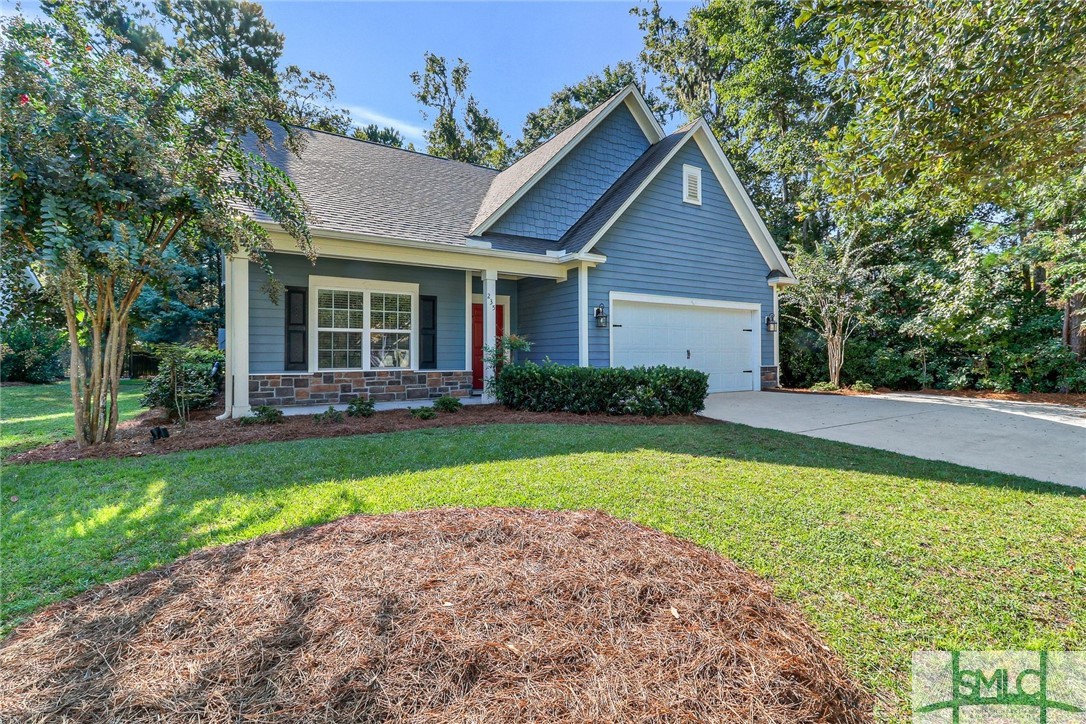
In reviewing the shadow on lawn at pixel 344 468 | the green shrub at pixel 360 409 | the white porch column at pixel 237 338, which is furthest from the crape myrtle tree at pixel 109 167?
the green shrub at pixel 360 409

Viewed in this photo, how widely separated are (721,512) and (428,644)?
2352 millimetres

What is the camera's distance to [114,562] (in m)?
2.65

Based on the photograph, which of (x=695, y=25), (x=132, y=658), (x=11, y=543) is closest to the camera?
(x=132, y=658)

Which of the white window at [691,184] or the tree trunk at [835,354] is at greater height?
the white window at [691,184]

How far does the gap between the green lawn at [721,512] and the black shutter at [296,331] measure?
304 cm

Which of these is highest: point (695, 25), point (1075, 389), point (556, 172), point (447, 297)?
point (695, 25)

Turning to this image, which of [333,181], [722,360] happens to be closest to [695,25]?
[722,360]

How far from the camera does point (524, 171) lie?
1102 centimetres

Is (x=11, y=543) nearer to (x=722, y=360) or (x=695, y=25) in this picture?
(x=722, y=360)

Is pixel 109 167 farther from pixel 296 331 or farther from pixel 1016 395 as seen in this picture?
pixel 1016 395

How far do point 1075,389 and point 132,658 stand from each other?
15.2 metres

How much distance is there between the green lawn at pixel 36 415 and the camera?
233 inches

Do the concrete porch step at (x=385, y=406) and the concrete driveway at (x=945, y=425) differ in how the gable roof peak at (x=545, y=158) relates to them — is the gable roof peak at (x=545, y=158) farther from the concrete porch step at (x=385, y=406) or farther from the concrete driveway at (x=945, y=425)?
the concrete driveway at (x=945, y=425)

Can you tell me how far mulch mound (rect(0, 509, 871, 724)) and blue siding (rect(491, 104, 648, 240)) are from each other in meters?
8.08
